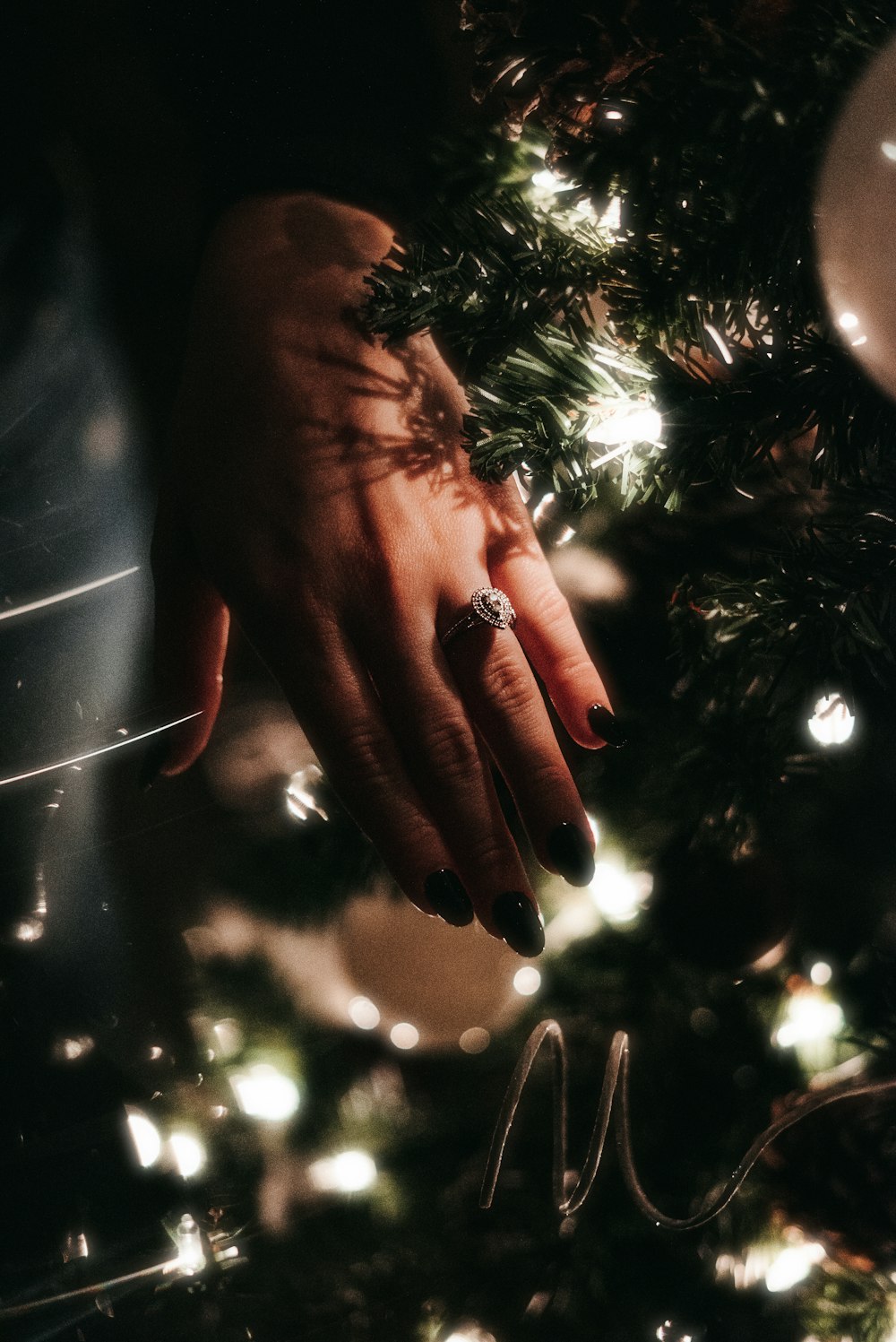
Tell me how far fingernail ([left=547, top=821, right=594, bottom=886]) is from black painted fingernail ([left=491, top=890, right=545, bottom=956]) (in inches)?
1.3

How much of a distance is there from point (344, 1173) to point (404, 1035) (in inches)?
4.3

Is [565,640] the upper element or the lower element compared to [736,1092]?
upper

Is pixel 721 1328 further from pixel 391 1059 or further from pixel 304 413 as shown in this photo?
pixel 304 413

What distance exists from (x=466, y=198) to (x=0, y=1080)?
0.71 meters

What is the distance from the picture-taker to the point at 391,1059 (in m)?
0.61

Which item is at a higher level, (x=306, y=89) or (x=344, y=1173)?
(x=306, y=89)

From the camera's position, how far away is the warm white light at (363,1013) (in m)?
0.61

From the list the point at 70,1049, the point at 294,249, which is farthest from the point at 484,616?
the point at 70,1049

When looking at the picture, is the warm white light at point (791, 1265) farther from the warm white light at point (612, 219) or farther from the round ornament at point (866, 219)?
the warm white light at point (612, 219)

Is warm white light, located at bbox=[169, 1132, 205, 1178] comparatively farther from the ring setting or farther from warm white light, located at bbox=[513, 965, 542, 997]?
the ring setting

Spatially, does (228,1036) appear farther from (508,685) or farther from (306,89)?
(306,89)

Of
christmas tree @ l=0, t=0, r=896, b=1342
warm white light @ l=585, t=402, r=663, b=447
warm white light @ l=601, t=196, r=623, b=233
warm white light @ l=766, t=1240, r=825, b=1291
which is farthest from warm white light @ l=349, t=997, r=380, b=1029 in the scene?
warm white light @ l=601, t=196, r=623, b=233

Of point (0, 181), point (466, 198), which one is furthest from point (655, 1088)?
point (0, 181)

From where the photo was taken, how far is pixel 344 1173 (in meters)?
0.57
